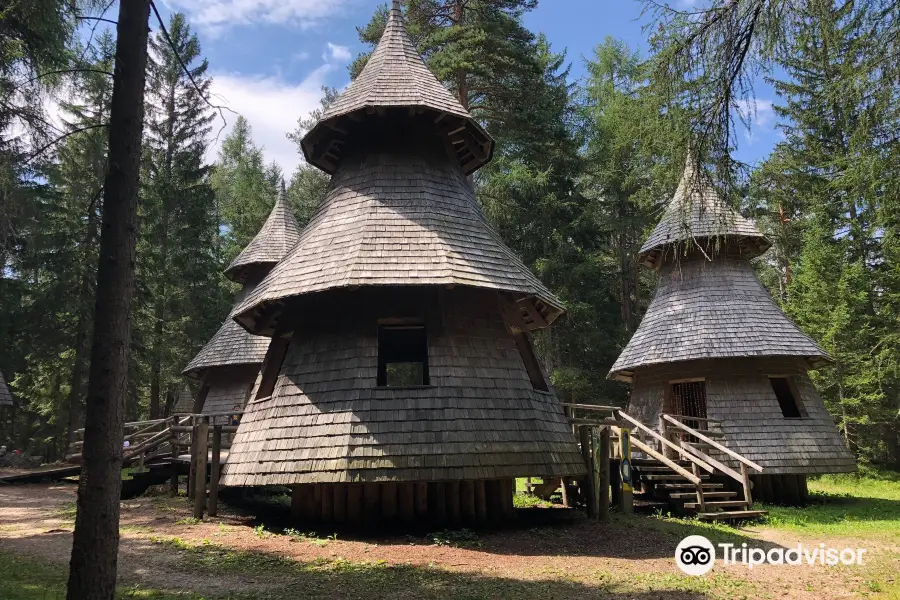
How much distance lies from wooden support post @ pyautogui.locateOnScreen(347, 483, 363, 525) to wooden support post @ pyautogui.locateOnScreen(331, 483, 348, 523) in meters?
0.17

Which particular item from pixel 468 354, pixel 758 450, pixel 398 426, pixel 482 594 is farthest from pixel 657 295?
pixel 482 594

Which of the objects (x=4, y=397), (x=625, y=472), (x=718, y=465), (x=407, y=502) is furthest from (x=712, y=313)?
(x=4, y=397)

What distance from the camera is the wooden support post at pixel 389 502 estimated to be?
33.9ft

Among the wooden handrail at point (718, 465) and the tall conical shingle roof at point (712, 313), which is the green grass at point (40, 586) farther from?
the tall conical shingle roof at point (712, 313)

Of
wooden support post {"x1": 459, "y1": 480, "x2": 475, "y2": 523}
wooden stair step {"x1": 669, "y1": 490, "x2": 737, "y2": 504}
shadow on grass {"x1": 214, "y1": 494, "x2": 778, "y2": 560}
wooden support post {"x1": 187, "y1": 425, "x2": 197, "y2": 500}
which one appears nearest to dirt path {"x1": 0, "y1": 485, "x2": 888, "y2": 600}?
shadow on grass {"x1": 214, "y1": 494, "x2": 778, "y2": 560}

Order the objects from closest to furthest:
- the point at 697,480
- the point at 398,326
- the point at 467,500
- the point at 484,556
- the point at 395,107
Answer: the point at 484,556 → the point at 467,500 → the point at 398,326 → the point at 395,107 → the point at 697,480

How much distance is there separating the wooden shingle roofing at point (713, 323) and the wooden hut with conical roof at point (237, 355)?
12.1 meters

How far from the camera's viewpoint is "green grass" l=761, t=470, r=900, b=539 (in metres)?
Result: 12.7

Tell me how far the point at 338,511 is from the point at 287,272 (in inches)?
175

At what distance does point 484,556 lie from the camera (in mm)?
8852

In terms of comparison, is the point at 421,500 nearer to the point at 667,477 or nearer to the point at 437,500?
the point at 437,500

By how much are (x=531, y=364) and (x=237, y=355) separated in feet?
39.5

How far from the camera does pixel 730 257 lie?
61.5ft

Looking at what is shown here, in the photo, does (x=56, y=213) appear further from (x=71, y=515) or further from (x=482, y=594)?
(x=482, y=594)
